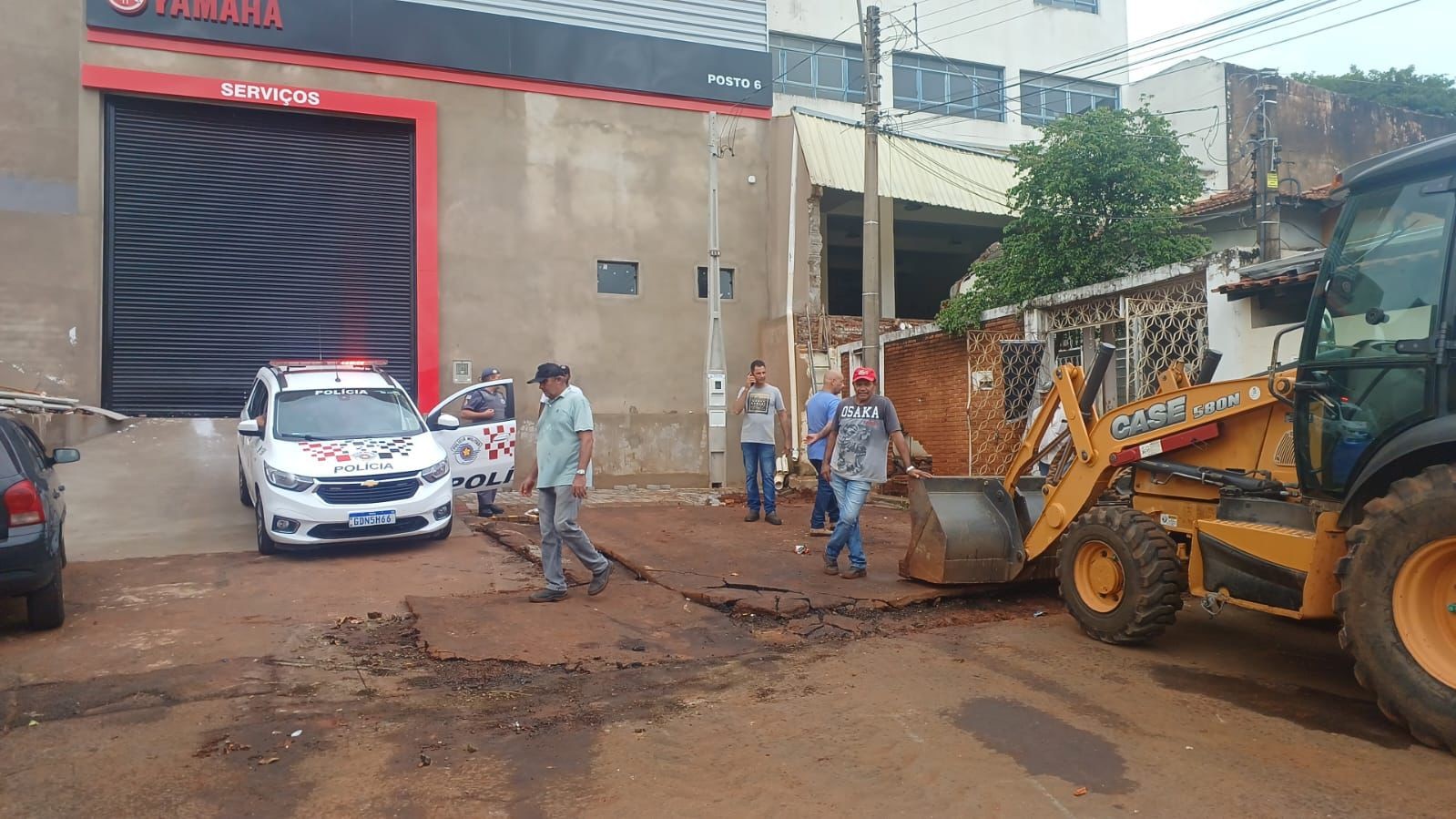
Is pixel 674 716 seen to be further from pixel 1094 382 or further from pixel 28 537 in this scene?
pixel 28 537

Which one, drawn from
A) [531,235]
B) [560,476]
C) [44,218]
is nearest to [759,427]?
[560,476]

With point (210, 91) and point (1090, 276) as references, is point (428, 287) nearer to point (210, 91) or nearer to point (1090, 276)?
point (210, 91)

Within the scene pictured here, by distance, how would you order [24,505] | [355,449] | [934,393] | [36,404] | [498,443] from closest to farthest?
1. [24,505]
2. [355,449]
3. [36,404]
4. [498,443]
5. [934,393]

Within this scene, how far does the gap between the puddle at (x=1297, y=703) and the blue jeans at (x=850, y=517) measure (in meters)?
2.65

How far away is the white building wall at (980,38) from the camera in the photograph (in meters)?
22.7

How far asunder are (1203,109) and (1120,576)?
20513 mm

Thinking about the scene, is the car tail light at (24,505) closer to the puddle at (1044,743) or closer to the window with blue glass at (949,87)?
the puddle at (1044,743)

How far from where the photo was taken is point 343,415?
9.77 metres

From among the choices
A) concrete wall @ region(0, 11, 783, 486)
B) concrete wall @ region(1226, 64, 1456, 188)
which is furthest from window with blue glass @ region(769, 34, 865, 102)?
concrete wall @ region(1226, 64, 1456, 188)

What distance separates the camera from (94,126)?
14281 mm

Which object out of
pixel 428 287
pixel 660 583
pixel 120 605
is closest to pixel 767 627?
pixel 660 583

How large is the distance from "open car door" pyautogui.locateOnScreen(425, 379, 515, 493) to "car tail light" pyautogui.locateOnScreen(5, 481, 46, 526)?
14.9ft

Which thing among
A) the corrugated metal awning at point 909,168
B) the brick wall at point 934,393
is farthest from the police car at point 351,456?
the corrugated metal awning at point 909,168

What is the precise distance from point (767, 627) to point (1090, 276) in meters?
8.58
